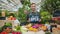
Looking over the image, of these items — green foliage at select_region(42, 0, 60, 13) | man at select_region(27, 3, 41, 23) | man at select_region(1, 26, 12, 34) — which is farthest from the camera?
green foliage at select_region(42, 0, 60, 13)

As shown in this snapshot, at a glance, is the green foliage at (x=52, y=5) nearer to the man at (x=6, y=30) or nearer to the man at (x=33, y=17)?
the man at (x=33, y=17)

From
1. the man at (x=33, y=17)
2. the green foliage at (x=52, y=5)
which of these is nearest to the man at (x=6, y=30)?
the man at (x=33, y=17)

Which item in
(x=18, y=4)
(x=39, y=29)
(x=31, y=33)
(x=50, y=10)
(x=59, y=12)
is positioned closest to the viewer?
(x=31, y=33)

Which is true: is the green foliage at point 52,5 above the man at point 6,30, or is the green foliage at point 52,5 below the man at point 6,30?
above

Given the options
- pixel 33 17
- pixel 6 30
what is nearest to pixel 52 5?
pixel 33 17

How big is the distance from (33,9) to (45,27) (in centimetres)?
103

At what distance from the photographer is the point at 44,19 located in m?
3.33

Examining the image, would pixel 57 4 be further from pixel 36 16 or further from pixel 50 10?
pixel 36 16

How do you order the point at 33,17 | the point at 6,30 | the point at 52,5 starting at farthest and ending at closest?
the point at 52,5, the point at 33,17, the point at 6,30

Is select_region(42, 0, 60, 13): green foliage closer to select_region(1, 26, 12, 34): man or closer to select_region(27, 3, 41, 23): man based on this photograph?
select_region(27, 3, 41, 23): man

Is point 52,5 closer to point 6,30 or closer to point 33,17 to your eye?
point 33,17

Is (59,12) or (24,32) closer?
(24,32)

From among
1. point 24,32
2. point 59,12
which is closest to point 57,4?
point 59,12

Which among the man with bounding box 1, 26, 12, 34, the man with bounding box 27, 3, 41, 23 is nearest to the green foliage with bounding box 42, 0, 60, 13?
the man with bounding box 27, 3, 41, 23
